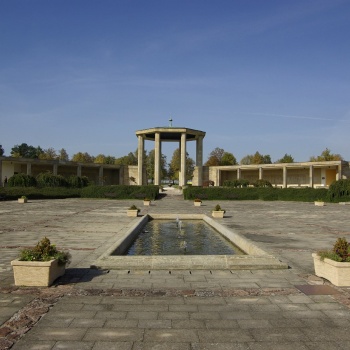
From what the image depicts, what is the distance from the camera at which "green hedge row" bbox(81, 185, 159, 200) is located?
3519cm

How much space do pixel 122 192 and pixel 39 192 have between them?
8171 millimetres

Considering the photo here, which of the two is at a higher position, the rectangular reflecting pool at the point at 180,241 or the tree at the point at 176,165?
the tree at the point at 176,165

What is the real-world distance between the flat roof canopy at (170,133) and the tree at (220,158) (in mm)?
28574

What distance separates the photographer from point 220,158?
83438 millimetres

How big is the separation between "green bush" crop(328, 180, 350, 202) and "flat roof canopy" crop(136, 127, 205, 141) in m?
20.6

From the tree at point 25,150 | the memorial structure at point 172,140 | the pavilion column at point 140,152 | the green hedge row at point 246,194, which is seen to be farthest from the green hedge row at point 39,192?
the tree at point 25,150

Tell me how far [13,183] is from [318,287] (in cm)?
3589

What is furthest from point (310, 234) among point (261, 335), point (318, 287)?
point (261, 335)

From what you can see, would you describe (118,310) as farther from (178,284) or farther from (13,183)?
(13,183)

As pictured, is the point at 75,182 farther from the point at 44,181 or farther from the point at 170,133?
the point at 170,133

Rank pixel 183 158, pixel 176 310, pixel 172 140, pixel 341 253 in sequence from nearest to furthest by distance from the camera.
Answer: pixel 176 310 < pixel 341 253 < pixel 183 158 < pixel 172 140

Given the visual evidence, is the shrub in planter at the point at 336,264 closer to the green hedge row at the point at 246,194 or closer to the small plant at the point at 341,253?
the small plant at the point at 341,253

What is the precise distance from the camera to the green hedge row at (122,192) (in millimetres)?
35188

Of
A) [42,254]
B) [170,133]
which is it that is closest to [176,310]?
[42,254]
